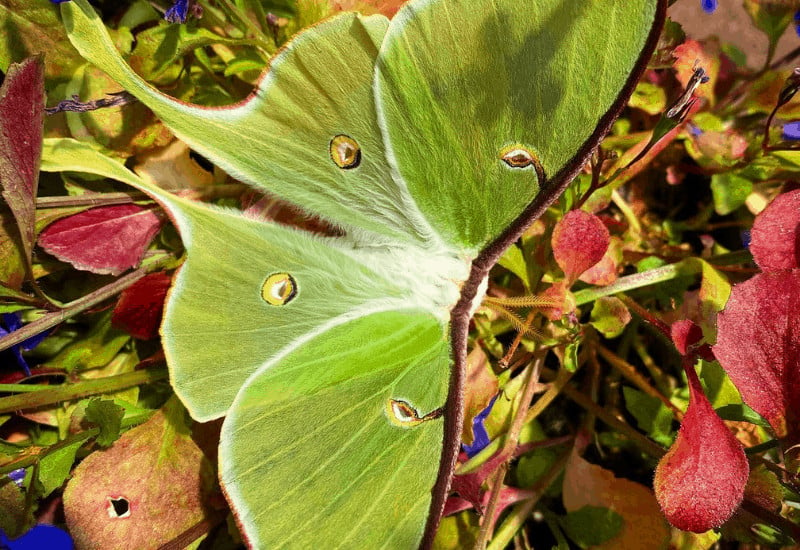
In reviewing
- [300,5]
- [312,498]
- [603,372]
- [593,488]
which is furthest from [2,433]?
[603,372]

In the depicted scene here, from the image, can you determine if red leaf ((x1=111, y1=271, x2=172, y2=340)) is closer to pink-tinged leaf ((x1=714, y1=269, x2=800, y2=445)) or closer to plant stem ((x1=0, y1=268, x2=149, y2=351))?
plant stem ((x1=0, y1=268, x2=149, y2=351))

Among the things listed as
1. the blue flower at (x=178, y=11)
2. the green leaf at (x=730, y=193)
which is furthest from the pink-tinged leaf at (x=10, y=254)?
the green leaf at (x=730, y=193)

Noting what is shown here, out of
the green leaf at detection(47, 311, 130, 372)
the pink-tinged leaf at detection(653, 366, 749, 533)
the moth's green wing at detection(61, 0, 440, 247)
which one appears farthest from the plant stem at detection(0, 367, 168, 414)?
the pink-tinged leaf at detection(653, 366, 749, 533)

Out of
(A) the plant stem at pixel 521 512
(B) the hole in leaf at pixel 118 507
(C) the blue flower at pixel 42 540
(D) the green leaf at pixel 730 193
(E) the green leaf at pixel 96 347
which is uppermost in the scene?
(D) the green leaf at pixel 730 193

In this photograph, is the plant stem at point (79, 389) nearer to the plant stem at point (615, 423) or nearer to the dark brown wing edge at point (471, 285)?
the dark brown wing edge at point (471, 285)

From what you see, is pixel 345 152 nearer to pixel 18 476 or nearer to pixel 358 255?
pixel 358 255

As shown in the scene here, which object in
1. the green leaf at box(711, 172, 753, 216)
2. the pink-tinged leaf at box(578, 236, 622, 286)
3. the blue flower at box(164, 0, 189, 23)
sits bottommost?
the pink-tinged leaf at box(578, 236, 622, 286)
